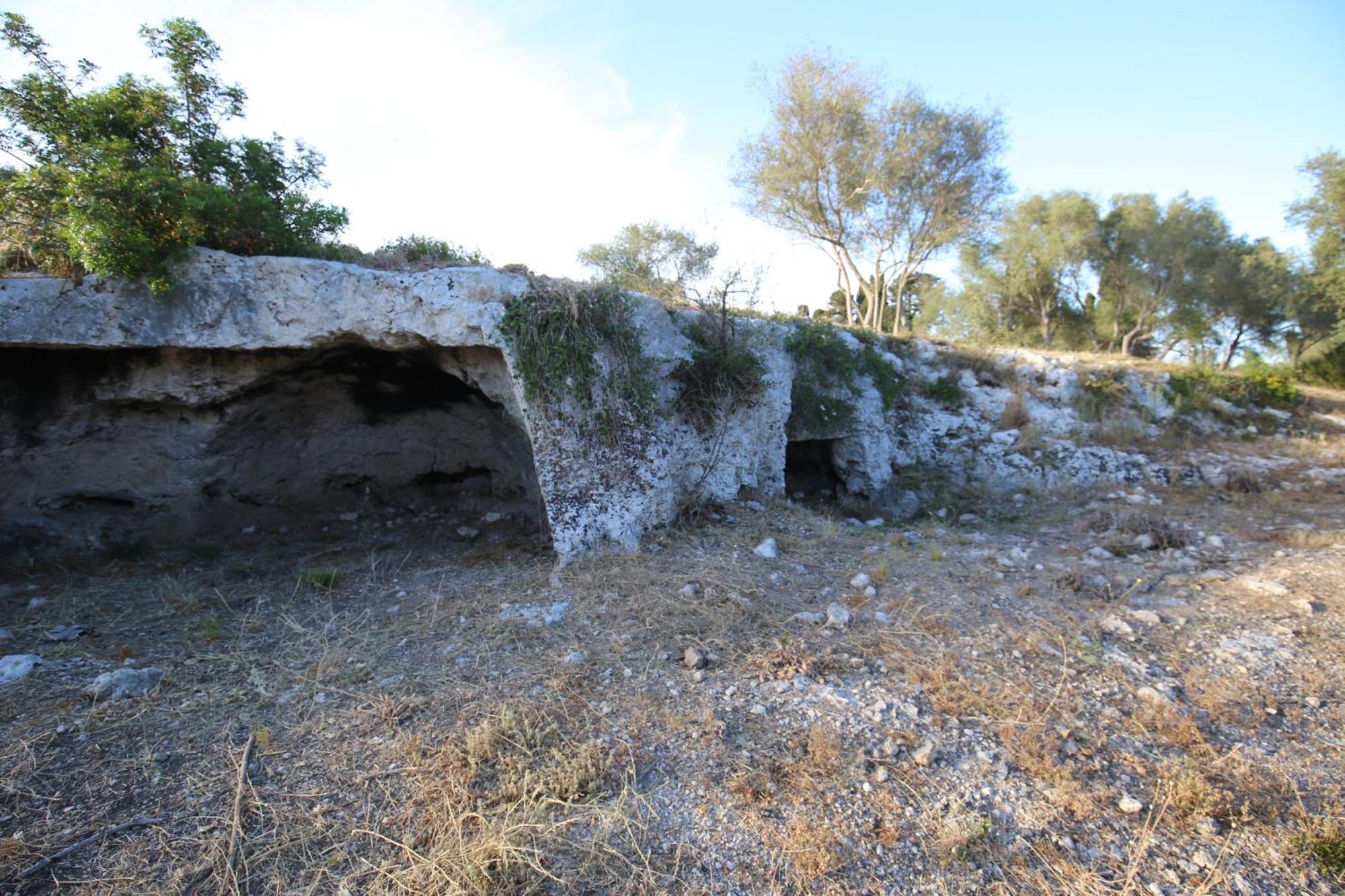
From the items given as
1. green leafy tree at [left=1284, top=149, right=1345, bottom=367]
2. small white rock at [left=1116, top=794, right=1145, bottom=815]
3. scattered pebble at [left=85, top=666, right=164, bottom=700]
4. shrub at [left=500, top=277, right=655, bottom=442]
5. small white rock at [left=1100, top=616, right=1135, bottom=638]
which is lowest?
small white rock at [left=1116, top=794, right=1145, bottom=815]

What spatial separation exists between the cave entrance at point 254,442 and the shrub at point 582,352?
577 mm

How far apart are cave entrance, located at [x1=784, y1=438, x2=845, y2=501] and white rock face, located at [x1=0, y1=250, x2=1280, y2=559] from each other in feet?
4.76

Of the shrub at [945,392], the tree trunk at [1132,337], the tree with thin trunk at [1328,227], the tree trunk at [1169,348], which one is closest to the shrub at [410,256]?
the shrub at [945,392]

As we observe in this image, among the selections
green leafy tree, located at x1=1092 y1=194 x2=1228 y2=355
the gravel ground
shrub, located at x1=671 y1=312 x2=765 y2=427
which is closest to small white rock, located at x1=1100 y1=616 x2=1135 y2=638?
the gravel ground

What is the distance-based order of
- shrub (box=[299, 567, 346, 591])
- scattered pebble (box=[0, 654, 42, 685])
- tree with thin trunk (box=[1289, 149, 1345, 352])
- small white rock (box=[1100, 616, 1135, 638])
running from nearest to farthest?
scattered pebble (box=[0, 654, 42, 685]) < small white rock (box=[1100, 616, 1135, 638]) < shrub (box=[299, 567, 346, 591]) < tree with thin trunk (box=[1289, 149, 1345, 352])

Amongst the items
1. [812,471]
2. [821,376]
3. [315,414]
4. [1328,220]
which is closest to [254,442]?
[315,414]

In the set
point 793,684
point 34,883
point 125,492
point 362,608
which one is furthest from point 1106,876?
point 125,492

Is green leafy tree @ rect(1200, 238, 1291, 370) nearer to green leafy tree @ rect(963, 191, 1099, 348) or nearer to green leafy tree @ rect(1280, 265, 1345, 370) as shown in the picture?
green leafy tree @ rect(1280, 265, 1345, 370)

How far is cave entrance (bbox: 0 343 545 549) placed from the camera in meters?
5.60

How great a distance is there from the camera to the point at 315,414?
6.69 m

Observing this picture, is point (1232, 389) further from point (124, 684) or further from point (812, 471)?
point (124, 684)

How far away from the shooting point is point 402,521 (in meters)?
7.13

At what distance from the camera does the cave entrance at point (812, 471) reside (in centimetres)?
890

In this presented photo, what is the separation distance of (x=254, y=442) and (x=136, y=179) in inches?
102
